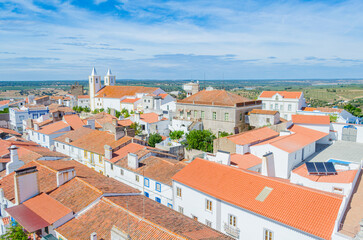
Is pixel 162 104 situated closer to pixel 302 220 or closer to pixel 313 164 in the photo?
pixel 313 164

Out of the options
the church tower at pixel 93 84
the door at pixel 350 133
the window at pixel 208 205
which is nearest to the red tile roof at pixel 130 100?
the church tower at pixel 93 84

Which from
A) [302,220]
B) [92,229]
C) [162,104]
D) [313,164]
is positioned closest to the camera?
[92,229]

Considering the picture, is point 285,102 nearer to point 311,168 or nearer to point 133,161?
point 311,168

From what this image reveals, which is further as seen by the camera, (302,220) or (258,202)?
(258,202)

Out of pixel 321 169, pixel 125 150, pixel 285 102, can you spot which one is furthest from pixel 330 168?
pixel 285 102

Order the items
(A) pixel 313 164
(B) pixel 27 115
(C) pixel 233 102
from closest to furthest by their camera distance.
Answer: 1. (A) pixel 313 164
2. (C) pixel 233 102
3. (B) pixel 27 115

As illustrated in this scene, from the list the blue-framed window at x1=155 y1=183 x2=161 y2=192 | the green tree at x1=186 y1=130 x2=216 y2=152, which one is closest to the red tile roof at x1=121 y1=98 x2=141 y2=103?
the green tree at x1=186 y1=130 x2=216 y2=152

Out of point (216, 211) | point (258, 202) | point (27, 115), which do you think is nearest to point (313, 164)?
point (258, 202)
